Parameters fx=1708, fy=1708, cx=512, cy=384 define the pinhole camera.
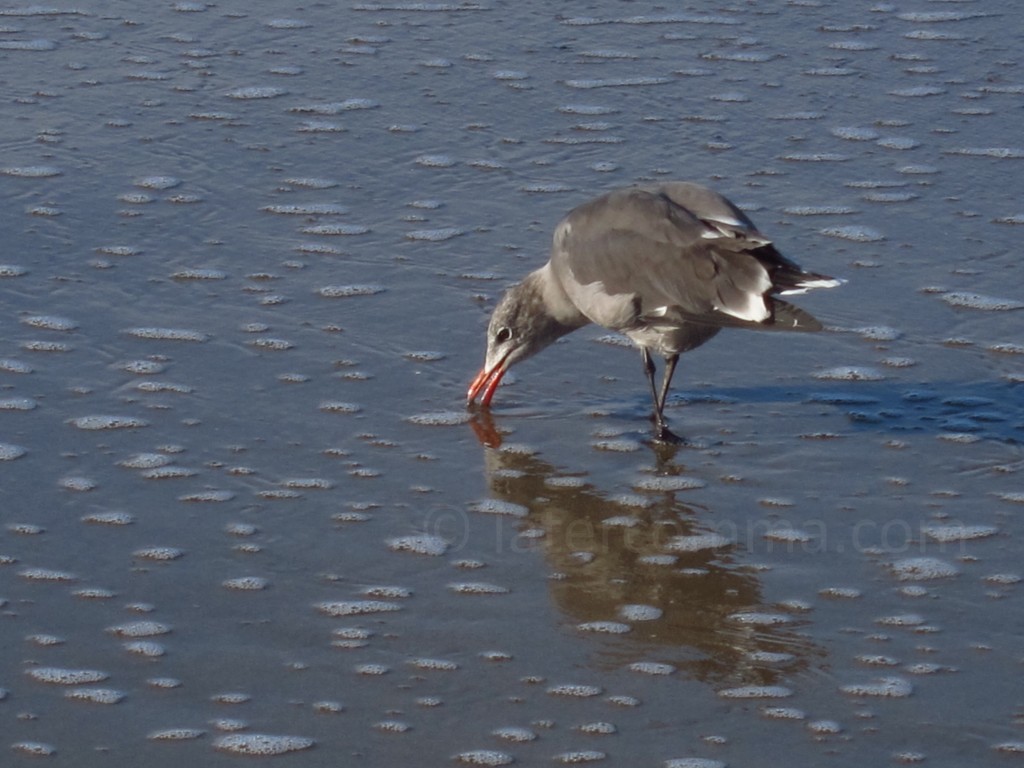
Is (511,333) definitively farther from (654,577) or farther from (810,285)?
(654,577)

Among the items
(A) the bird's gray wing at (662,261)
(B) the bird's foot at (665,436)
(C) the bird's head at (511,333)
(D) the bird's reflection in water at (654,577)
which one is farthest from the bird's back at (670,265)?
(D) the bird's reflection in water at (654,577)

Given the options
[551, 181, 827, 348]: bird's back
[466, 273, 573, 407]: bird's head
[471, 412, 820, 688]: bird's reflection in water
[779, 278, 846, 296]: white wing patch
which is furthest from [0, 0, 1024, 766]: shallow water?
[779, 278, 846, 296]: white wing patch

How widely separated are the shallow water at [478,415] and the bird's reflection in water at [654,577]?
0.5 inches

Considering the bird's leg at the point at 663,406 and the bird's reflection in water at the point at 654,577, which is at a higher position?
the bird's leg at the point at 663,406

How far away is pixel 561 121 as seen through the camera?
7.71 meters

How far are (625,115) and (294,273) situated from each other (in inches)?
84.1

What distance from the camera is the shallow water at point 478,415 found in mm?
3938

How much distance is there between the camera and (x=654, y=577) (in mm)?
4570

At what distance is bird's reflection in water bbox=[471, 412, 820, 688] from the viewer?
4.15m

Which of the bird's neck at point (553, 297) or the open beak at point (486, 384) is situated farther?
the bird's neck at point (553, 297)

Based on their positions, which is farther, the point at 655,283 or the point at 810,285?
the point at 655,283

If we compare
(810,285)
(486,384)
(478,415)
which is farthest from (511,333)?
(810,285)

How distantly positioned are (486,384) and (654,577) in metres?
1.21

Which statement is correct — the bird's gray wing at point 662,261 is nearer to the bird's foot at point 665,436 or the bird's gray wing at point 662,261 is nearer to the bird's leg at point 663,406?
the bird's leg at point 663,406
